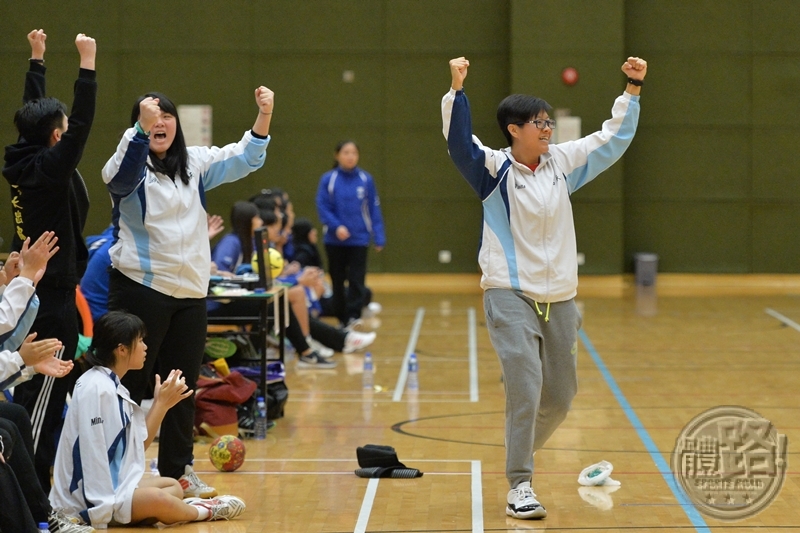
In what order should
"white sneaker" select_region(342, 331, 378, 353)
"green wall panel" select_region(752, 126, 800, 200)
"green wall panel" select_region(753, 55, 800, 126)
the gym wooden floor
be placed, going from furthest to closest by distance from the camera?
"green wall panel" select_region(752, 126, 800, 200)
"green wall panel" select_region(753, 55, 800, 126)
"white sneaker" select_region(342, 331, 378, 353)
the gym wooden floor

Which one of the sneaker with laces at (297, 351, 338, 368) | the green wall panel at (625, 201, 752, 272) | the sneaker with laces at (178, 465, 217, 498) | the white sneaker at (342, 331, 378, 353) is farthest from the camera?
the green wall panel at (625, 201, 752, 272)

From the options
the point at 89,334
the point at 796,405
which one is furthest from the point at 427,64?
the point at 89,334

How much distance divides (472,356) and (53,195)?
5657 millimetres

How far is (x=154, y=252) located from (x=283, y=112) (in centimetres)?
1127

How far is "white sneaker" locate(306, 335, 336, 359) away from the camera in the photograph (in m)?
9.63

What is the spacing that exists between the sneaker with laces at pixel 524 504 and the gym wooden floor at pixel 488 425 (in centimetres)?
4

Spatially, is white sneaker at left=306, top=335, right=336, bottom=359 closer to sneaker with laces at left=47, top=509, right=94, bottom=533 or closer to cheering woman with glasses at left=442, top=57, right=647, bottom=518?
cheering woman with glasses at left=442, top=57, right=647, bottom=518

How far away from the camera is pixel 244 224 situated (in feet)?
28.9

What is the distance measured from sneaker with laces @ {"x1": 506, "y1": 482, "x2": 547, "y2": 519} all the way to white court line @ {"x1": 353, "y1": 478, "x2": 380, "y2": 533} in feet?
2.10

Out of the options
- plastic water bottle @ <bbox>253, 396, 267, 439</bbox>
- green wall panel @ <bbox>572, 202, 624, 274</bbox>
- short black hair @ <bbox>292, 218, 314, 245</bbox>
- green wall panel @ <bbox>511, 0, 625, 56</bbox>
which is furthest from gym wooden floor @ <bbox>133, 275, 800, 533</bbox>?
green wall panel @ <bbox>511, 0, 625, 56</bbox>

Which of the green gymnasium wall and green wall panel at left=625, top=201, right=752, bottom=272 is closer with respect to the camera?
the green gymnasium wall

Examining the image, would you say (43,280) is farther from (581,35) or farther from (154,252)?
(581,35)

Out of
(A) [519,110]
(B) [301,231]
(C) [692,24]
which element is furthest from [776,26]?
(A) [519,110]

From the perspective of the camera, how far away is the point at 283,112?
1599 centimetres
